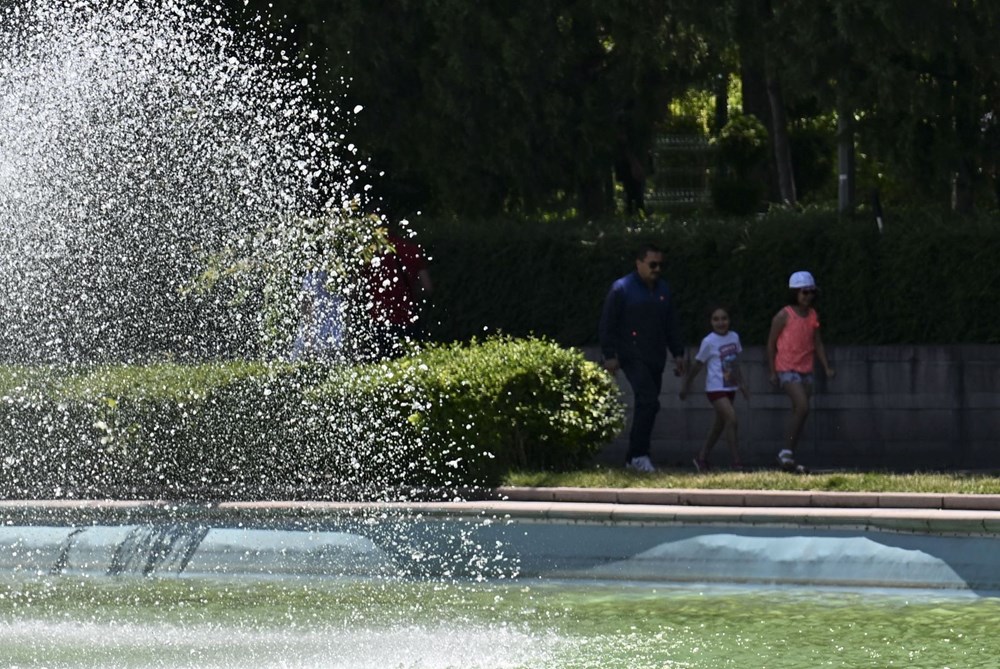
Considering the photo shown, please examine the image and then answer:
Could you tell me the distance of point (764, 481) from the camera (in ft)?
43.1

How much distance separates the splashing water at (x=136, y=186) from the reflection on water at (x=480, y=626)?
4.83 m

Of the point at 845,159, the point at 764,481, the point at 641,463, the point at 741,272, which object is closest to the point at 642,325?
the point at 641,463

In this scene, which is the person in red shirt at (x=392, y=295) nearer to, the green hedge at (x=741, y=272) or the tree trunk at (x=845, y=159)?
the green hedge at (x=741, y=272)

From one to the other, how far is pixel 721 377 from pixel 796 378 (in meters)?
0.65

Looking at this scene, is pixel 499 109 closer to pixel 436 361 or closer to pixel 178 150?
pixel 178 150

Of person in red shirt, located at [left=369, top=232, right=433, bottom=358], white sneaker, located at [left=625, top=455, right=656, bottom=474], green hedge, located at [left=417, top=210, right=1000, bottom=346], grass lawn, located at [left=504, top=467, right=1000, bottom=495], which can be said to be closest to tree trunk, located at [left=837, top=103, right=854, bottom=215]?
green hedge, located at [left=417, top=210, right=1000, bottom=346]

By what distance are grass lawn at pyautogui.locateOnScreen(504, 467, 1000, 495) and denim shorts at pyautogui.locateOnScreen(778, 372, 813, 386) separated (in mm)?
1857

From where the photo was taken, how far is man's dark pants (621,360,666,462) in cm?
1513

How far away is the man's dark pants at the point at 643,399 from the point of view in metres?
15.1

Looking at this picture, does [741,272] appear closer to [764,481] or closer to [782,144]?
[782,144]

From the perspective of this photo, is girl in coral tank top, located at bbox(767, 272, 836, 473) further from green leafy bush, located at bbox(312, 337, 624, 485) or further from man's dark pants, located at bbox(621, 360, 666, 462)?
green leafy bush, located at bbox(312, 337, 624, 485)

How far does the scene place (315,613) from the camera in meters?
10.7

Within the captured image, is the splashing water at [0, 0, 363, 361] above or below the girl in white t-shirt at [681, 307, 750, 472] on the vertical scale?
above

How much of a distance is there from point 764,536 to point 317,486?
12.0ft
